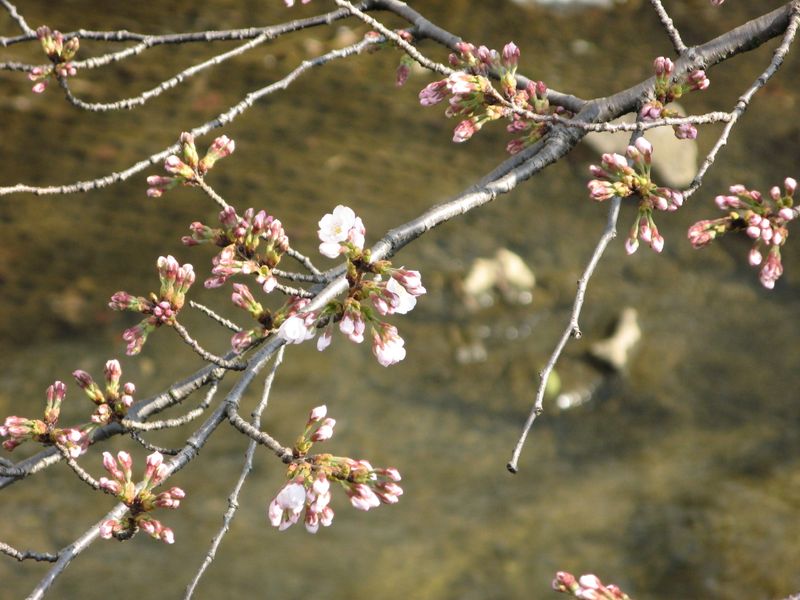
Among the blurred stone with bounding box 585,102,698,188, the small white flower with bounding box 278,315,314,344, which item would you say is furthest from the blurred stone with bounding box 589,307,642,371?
the small white flower with bounding box 278,315,314,344

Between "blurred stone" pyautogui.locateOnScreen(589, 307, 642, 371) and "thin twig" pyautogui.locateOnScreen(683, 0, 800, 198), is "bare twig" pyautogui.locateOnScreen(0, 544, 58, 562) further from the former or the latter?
"blurred stone" pyautogui.locateOnScreen(589, 307, 642, 371)

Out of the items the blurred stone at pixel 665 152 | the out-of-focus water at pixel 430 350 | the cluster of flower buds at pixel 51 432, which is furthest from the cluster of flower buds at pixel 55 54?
the blurred stone at pixel 665 152

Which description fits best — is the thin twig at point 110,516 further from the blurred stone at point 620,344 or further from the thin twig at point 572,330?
the blurred stone at point 620,344

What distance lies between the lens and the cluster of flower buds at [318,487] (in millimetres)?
1902

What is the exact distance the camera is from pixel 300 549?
6203 mm

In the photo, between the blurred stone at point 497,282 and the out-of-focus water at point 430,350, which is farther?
the blurred stone at point 497,282

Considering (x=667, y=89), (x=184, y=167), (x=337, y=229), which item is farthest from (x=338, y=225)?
(x=667, y=89)

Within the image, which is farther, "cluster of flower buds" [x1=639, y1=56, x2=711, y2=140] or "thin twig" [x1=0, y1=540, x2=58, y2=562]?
"cluster of flower buds" [x1=639, y1=56, x2=711, y2=140]

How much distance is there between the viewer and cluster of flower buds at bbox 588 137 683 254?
2.13m

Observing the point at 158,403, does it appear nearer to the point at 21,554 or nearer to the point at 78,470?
the point at 78,470

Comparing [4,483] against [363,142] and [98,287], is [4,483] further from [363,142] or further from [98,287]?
[363,142]

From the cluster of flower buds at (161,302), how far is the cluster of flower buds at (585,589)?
3.49 feet

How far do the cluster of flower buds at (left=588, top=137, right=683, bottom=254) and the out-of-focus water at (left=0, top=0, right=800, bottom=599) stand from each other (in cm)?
435

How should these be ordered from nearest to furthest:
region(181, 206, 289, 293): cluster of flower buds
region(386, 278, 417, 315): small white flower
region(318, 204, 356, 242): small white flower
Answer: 1. region(386, 278, 417, 315): small white flower
2. region(318, 204, 356, 242): small white flower
3. region(181, 206, 289, 293): cluster of flower buds
